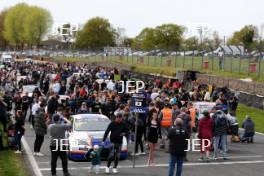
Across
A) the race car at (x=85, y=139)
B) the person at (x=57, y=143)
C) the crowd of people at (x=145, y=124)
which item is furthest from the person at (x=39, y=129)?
the person at (x=57, y=143)

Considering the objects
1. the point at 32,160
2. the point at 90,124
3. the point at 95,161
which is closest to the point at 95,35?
the point at 90,124

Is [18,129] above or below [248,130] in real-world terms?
above

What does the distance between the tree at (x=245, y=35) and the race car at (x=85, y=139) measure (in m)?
88.2

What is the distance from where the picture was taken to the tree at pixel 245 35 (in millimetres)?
113081

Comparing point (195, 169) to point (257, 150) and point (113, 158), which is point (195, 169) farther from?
point (257, 150)

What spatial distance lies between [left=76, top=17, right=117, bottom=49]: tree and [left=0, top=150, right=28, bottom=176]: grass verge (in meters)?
118

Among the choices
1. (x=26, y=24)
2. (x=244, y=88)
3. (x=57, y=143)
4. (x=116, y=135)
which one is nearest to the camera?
(x=57, y=143)

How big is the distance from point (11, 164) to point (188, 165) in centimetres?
494

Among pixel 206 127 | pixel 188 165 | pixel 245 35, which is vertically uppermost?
pixel 245 35

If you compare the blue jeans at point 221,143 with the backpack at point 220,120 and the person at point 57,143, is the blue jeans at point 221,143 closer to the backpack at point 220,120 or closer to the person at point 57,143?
the backpack at point 220,120

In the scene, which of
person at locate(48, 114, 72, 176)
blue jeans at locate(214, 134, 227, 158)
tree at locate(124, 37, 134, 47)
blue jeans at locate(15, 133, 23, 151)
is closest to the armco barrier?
blue jeans at locate(214, 134, 227, 158)

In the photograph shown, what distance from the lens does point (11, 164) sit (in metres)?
16.6

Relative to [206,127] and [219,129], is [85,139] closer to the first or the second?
[206,127]

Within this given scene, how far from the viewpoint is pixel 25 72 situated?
5153cm
